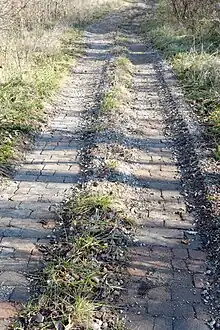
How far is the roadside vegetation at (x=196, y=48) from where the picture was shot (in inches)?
294

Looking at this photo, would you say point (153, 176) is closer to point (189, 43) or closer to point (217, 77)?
point (217, 77)

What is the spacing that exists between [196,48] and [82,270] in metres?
10.2

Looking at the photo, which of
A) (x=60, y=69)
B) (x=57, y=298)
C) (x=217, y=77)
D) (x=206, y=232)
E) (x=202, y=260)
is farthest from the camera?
(x=60, y=69)

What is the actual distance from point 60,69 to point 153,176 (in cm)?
579

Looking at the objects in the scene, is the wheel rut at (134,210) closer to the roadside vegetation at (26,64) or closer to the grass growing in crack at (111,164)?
the grass growing in crack at (111,164)

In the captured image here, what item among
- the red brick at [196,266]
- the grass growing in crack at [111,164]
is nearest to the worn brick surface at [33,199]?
the grass growing in crack at [111,164]

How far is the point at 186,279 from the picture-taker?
3283 millimetres

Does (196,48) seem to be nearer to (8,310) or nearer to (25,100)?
(25,100)

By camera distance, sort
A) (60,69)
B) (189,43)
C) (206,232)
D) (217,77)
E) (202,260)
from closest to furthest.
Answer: (202,260), (206,232), (217,77), (60,69), (189,43)

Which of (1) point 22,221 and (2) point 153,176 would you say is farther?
(2) point 153,176

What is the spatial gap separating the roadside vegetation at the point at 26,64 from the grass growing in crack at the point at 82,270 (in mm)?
1488

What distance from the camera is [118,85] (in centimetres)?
864

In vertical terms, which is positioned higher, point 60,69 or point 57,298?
point 57,298

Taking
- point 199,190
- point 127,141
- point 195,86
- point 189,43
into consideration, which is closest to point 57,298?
point 199,190
